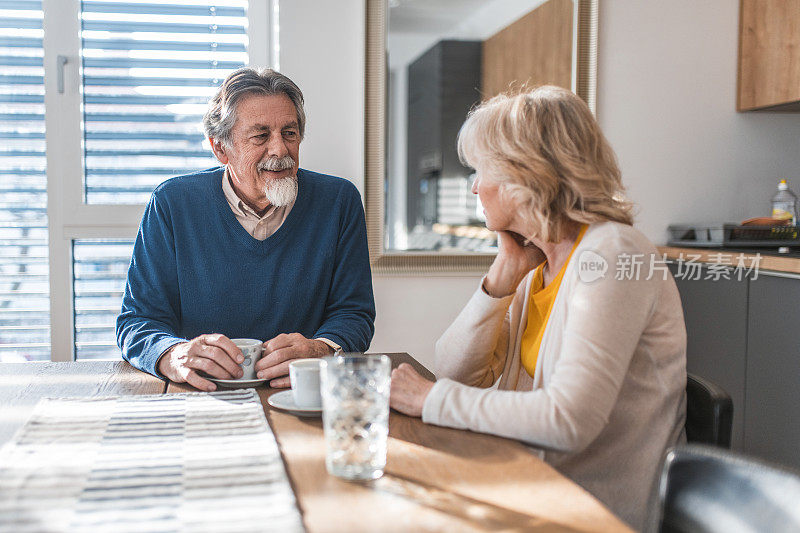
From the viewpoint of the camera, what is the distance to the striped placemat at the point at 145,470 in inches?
27.2

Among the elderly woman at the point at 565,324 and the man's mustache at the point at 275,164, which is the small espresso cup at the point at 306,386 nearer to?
the elderly woman at the point at 565,324

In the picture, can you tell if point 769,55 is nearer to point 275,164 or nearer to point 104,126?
point 275,164

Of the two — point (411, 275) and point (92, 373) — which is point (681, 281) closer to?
point (411, 275)

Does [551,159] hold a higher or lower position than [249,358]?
higher

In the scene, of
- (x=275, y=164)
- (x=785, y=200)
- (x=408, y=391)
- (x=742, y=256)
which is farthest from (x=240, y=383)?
(x=785, y=200)

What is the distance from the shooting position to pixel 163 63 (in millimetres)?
2682

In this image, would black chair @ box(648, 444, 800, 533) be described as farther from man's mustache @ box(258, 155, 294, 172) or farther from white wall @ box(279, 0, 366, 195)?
white wall @ box(279, 0, 366, 195)

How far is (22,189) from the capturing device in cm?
266

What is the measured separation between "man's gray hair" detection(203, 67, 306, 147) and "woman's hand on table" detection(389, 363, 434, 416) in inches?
36.7

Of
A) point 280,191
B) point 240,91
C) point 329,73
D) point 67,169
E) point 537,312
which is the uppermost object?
point 329,73

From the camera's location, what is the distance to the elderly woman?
99 cm

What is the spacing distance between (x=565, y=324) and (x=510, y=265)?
25 centimetres

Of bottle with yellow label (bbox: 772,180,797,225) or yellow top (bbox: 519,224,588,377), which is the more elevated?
bottle with yellow label (bbox: 772,180,797,225)

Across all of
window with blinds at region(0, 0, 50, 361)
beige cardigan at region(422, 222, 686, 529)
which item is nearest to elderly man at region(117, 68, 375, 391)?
beige cardigan at region(422, 222, 686, 529)
